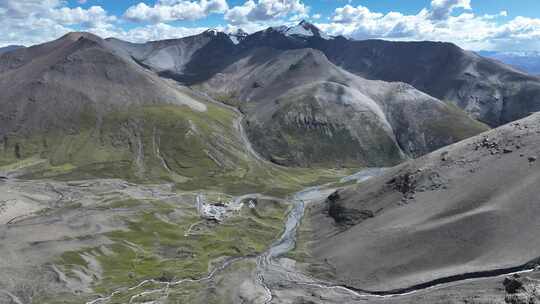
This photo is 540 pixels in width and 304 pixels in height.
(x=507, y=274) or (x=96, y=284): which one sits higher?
(x=507, y=274)

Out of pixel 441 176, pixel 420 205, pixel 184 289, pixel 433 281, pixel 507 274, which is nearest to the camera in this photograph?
pixel 507 274

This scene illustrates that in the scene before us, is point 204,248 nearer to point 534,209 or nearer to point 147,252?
point 147,252

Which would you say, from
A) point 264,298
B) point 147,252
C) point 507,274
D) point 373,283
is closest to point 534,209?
point 507,274

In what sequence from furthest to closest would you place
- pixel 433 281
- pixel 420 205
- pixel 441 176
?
1. pixel 441 176
2. pixel 420 205
3. pixel 433 281

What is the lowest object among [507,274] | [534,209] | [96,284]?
[96,284]

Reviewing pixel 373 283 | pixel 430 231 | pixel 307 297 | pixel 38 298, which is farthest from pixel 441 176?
pixel 38 298

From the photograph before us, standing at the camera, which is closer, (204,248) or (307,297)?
(307,297)
